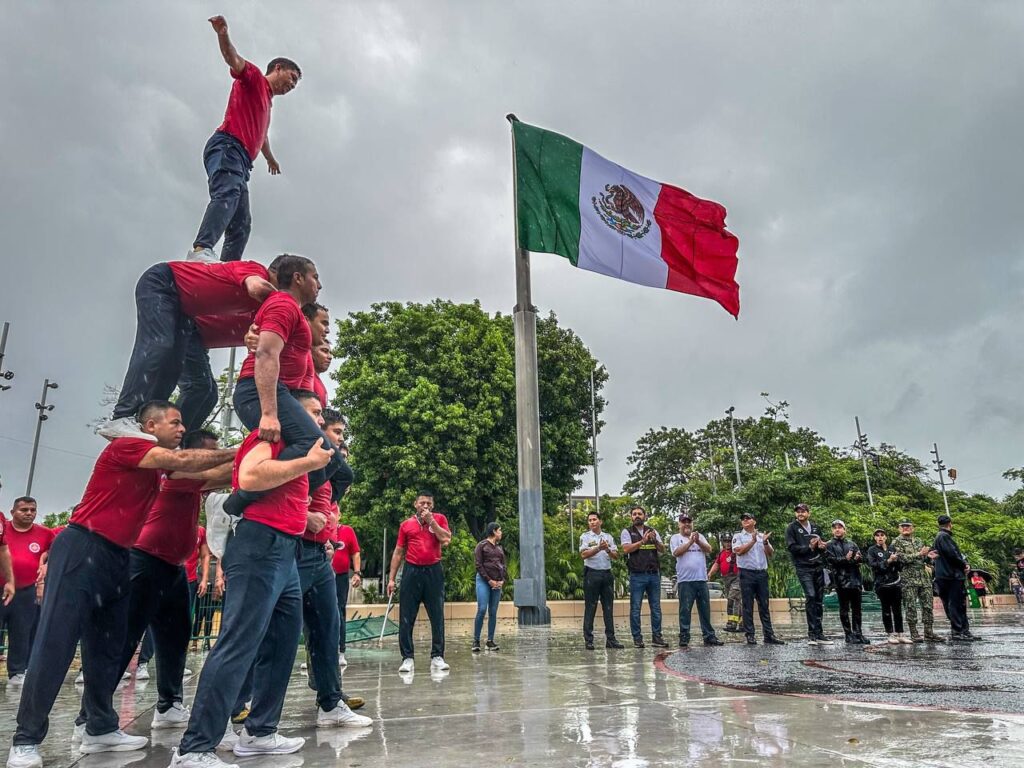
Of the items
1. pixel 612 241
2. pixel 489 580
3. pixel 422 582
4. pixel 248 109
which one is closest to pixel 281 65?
pixel 248 109

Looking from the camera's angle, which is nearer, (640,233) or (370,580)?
(640,233)

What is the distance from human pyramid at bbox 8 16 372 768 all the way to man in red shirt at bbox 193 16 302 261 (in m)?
0.04

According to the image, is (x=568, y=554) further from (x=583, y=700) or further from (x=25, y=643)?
(x=583, y=700)

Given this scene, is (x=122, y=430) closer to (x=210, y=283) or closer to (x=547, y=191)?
(x=210, y=283)

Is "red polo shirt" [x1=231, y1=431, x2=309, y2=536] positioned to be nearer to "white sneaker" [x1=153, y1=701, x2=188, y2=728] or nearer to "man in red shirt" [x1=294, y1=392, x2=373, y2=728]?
"man in red shirt" [x1=294, y1=392, x2=373, y2=728]

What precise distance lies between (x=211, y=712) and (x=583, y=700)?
2.54m

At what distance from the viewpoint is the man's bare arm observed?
135 inches

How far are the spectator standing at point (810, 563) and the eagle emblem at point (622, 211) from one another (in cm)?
681

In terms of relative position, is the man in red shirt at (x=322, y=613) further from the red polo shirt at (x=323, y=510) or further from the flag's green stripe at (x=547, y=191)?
the flag's green stripe at (x=547, y=191)

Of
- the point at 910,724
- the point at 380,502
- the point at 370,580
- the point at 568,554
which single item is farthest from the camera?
the point at 370,580

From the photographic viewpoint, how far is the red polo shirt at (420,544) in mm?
7223

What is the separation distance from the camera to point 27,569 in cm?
756

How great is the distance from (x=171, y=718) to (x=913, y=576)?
949 centimetres

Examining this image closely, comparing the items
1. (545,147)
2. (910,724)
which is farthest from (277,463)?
(545,147)
